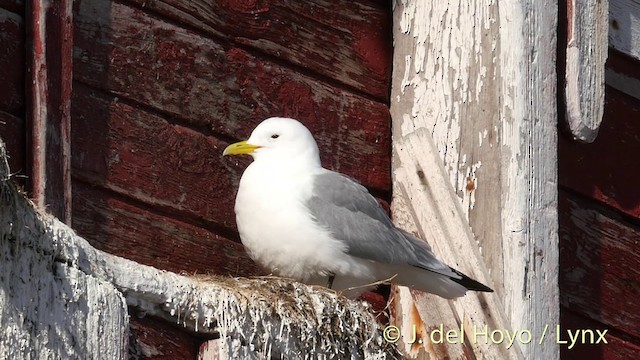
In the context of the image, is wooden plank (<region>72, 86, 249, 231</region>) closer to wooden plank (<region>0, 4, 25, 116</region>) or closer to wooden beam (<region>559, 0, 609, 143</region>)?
wooden plank (<region>0, 4, 25, 116</region>)

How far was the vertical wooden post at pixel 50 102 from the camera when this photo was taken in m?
3.76

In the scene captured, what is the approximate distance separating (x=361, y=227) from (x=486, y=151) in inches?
17.6

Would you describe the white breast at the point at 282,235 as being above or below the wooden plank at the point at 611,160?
below

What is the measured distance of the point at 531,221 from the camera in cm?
436

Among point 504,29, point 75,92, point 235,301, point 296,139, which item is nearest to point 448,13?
point 504,29

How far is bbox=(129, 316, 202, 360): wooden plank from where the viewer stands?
3.20m

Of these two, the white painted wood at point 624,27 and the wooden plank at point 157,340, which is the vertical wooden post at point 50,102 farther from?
the white painted wood at point 624,27

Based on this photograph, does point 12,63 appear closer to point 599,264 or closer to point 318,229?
point 318,229

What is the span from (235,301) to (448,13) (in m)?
1.69

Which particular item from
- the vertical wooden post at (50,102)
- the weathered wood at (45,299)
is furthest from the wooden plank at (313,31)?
the weathered wood at (45,299)

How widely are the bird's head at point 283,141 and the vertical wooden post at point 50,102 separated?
72cm

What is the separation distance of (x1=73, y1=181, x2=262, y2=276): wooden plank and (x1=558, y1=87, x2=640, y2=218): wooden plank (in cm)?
120

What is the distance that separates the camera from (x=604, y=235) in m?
4.88

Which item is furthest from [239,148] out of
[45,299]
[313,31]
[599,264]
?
[45,299]
